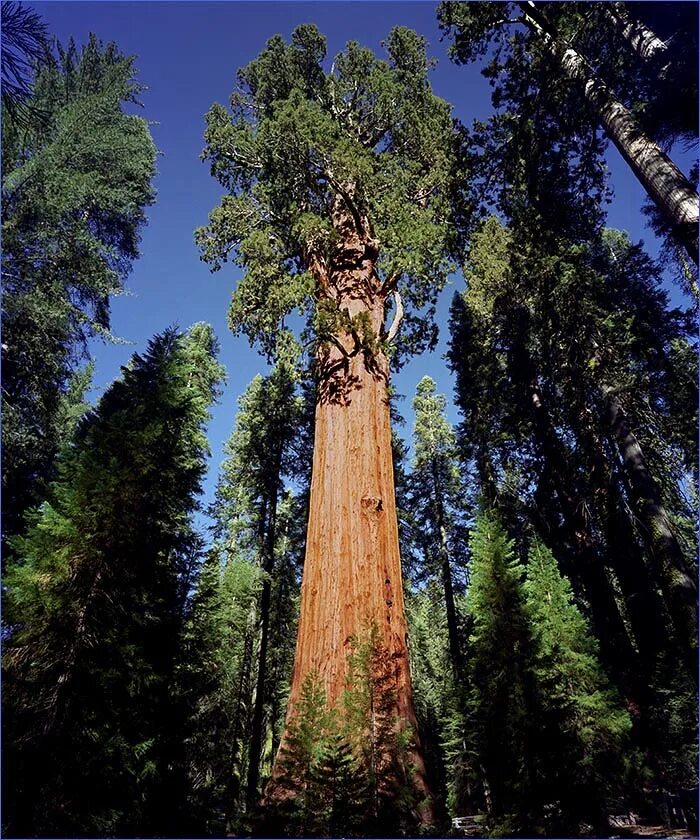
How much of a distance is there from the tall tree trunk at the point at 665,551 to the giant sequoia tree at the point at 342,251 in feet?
18.9

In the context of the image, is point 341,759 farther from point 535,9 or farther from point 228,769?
point 228,769

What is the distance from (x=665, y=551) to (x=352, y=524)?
7614mm

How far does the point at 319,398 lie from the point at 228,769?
1399cm

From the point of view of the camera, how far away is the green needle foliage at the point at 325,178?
789 cm

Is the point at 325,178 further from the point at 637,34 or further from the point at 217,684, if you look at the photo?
the point at 217,684

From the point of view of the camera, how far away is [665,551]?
9.34 metres

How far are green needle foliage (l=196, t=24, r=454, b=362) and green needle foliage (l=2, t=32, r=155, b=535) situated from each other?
13.2 ft

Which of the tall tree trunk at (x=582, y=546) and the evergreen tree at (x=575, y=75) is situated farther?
the tall tree trunk at (x=582, y=546)

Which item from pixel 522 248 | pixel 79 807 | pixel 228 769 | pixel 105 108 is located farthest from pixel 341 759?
pixel 105 108

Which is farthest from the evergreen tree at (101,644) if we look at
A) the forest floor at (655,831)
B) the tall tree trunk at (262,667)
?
the tall tree trunk at (262,667)

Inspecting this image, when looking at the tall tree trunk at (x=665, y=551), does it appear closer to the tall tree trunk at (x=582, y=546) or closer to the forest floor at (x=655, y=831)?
the tall tree trunk at (x=582, y=546)

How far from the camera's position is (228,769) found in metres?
14.4

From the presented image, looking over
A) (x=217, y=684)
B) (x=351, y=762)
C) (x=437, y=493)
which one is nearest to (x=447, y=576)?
(x=437, y=493)

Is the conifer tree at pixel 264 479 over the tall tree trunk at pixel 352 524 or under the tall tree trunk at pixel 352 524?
over
